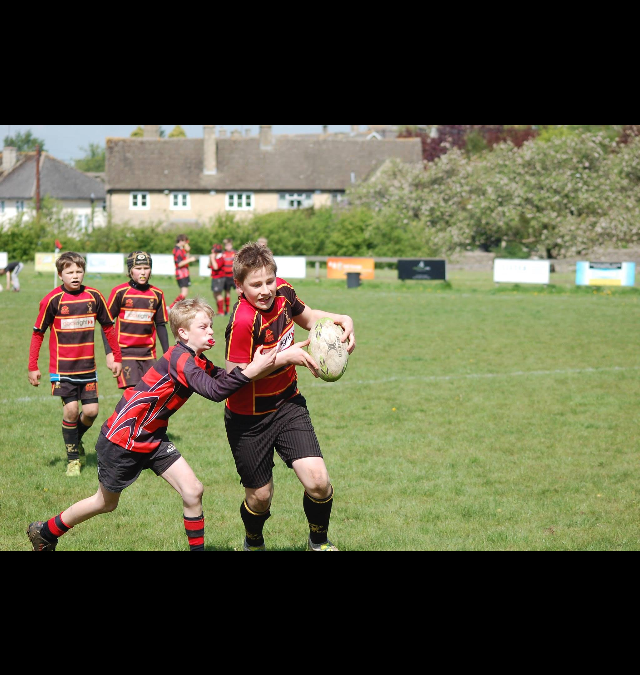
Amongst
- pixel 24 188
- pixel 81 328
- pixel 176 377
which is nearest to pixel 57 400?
pixel 81 328

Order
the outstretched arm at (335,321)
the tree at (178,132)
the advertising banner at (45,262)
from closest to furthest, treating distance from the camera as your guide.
Result: 1. the outstretched arm at (335,321)
2. the advertising banner at (45,262)
3. the tree at (178,132)

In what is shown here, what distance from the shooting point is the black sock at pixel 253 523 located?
18.8 ft

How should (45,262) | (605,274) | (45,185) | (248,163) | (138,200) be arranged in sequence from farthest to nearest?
(45,185), (138,200), (248,163), (45,262), (605,274)

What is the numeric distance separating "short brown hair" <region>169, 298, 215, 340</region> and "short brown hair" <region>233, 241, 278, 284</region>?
11.4 inches

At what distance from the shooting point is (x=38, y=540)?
5.57 metres

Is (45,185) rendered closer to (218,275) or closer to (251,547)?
(218,275)

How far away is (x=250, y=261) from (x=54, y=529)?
7.37 ft

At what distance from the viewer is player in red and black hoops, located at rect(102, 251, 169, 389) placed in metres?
8.93

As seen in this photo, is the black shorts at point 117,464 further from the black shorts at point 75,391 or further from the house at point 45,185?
the house at point 45,185

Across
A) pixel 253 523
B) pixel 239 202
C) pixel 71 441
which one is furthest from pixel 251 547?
pixel 239 202

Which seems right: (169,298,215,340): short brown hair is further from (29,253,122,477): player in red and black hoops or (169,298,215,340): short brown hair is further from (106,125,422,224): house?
(106,125,422,224): house

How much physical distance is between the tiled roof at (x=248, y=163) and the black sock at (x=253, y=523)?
60194 millimetres

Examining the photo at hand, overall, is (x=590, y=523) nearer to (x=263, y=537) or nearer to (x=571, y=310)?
(x=263, y=537)

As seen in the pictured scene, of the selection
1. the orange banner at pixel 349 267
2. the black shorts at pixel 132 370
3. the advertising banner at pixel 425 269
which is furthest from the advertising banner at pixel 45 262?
the black shorts at pixel 132 370
